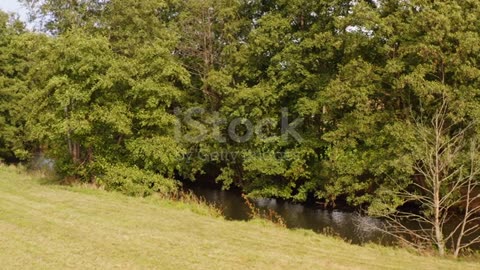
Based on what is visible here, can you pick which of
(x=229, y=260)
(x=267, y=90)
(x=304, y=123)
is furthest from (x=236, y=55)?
(x=229, y=260)

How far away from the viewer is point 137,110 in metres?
19.8

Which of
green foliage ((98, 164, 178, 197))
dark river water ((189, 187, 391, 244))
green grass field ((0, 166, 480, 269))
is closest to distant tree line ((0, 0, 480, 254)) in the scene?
green foliage ((98, 164, 178, 197))

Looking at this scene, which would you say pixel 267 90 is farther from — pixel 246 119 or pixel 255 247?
pixel 255 247

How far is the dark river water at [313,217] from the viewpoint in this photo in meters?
16.2

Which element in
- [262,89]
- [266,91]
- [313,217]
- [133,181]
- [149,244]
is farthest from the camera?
Answer: [266,91]

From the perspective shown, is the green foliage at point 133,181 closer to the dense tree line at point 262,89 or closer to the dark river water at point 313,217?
the dense tree line at point 262,89

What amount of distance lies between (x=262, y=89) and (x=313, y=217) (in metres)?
6.89

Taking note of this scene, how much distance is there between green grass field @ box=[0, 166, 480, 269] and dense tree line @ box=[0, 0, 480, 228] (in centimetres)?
583

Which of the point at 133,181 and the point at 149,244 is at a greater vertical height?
the point at 133,181

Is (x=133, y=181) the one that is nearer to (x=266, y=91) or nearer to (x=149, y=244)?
(x=266, y=91)

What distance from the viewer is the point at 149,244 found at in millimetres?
8742

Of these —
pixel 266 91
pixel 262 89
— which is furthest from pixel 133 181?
pixel 266 91

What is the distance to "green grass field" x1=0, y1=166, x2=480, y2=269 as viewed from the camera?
7.60m

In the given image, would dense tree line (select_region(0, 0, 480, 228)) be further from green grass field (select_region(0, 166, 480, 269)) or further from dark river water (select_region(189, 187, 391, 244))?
green grass field (select_region(0, 166, 480, 269))
